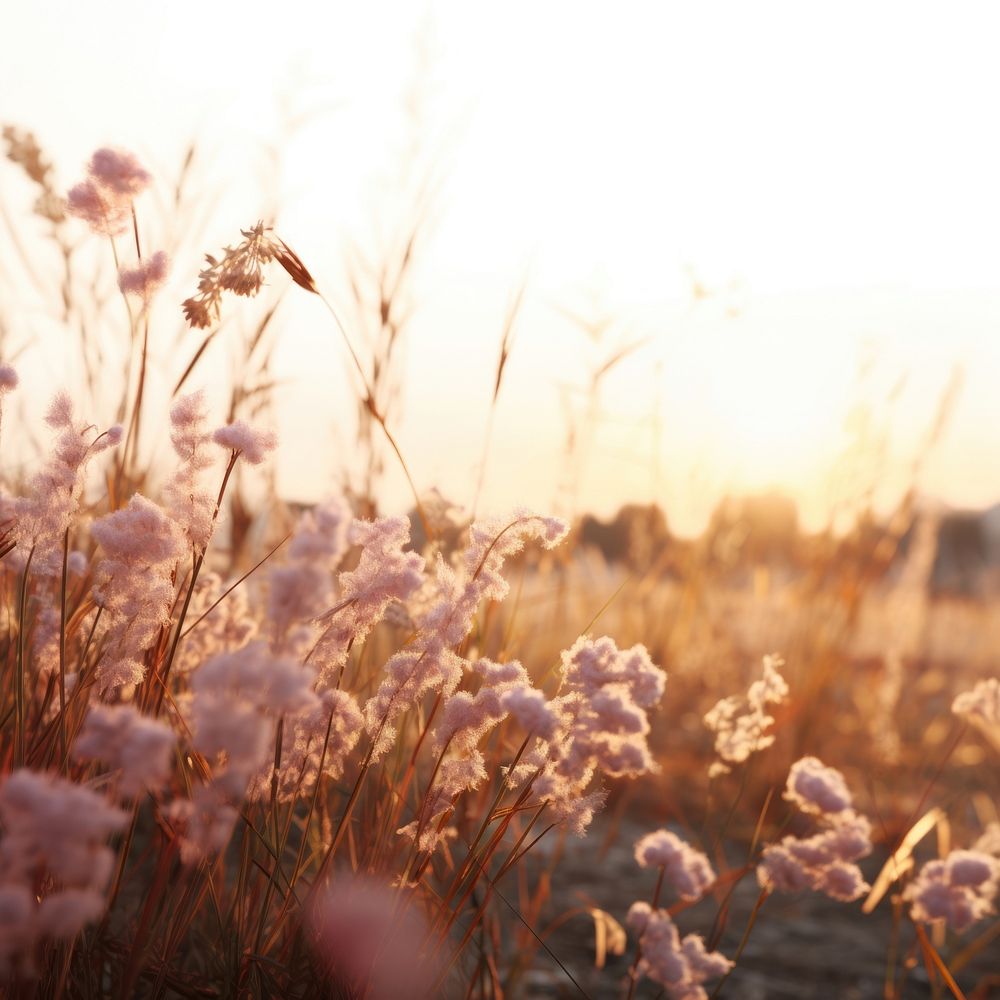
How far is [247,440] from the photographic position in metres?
0.85

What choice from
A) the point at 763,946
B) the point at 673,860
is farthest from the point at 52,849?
the point at 763,946

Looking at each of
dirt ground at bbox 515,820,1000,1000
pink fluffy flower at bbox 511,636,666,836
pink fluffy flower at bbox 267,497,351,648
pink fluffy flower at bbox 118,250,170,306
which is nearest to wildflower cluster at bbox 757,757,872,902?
pink fluffy flower at bbox 511,636,666,836

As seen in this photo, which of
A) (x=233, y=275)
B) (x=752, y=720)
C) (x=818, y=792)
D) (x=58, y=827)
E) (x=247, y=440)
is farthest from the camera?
(x=752, y=720)

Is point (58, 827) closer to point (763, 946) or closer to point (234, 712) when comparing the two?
point (234, 712)

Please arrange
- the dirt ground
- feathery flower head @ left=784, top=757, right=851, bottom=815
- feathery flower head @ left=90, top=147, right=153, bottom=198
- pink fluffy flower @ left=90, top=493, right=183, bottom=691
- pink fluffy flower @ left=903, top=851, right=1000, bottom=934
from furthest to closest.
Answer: the dirt ground
pink fluffy flower @ left=903, top=851, right=1000, bottom=934
feathery flower head @ left=784, top=757, right=851, bottom=815
feathery flower head @ left=90, top=147, right=153, bottom=198
pink fluffy flower @ left=90, top=493, right=183, bottom=691

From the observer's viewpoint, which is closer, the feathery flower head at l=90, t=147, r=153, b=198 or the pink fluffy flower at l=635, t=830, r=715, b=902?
the feathery flower head at l=90, t=147, r=153, b=198

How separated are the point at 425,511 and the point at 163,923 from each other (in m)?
0.68

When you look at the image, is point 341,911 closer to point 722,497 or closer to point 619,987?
point 619,987

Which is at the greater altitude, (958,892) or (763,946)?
(958,892)

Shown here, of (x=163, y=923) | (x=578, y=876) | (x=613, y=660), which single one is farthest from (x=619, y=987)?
(x=613, y=660)

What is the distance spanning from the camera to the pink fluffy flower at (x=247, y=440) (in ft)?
2.78

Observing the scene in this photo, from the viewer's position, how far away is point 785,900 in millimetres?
2588

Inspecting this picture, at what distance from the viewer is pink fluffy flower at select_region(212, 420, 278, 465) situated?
0.85 meters

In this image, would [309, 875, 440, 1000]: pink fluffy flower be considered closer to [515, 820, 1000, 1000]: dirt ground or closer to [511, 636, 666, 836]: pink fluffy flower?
[511, 636, 666, 836]: pink fluffy flower
